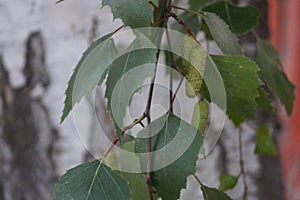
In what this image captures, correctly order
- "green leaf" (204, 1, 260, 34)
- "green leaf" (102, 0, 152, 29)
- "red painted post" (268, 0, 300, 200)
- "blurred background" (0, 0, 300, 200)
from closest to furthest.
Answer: "green leaf" (102, 0, 152, 29), "green leaf" (204, 1, 260, 34), "blurred background" (0, 0, 300, 200), "red painted post" (268, 0, 300, 200)

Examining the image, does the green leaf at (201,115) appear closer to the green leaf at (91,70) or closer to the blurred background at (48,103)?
the green leaf at (91,70)

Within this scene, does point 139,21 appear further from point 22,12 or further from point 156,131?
point 22,12

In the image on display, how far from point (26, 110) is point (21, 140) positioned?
41 millimetres

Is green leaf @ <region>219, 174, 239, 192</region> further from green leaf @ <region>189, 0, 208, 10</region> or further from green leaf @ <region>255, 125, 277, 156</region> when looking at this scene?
green leaf @ <region>189, 0, 208, 10</region>

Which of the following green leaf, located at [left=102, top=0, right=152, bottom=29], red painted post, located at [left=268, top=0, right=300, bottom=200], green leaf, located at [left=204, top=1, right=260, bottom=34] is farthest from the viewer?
red painted post, located at [left=268, top=0, right=300, bottom=200]


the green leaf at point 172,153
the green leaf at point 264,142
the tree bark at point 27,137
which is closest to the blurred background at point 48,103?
the tree bark at point 27,137

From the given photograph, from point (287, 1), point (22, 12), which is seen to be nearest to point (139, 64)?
point (22, 12)

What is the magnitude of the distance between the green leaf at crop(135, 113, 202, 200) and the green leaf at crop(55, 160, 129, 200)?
0.07 ft

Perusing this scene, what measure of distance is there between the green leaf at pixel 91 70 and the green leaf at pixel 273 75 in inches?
6.8

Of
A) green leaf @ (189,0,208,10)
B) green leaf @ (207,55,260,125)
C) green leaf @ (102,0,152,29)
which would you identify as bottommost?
green leaf @ (207,55,260,125)

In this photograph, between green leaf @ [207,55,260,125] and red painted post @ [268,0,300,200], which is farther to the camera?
red painted post @ [268,0,300,200]

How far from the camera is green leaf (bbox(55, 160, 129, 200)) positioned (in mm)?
340

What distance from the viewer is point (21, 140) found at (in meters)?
0.74

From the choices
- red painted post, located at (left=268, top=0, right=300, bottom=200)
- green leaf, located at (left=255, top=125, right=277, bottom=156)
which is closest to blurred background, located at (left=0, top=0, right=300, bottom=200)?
green leaf, located at (left=255, top=125, right=277, bottom=156)
